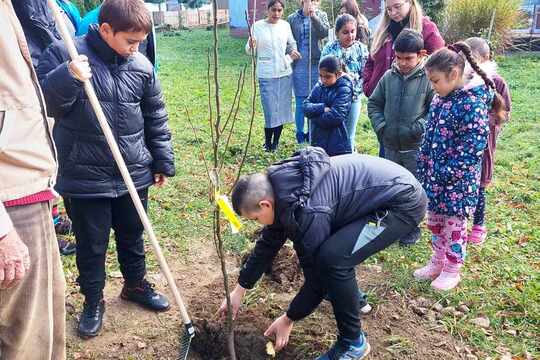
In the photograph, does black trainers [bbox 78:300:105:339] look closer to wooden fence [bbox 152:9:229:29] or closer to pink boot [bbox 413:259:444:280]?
pink boot [bbox 413:259:444:280]

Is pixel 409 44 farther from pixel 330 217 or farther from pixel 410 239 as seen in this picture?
pixel 330 217

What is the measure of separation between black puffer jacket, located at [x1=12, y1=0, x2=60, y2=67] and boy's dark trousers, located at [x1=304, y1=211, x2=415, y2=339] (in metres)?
2.02

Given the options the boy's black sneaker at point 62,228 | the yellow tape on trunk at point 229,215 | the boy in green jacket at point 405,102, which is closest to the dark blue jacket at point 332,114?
the boy in green jacket at point 405,102

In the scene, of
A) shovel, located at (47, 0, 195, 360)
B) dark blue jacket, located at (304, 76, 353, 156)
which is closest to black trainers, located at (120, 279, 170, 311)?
shovel, located at (47, 0, 195, 360)

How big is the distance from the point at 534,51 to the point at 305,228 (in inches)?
550

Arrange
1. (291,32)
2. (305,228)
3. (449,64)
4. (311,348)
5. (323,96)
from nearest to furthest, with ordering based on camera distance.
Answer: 1. (305,228)
2. (311,348)
3. (449,64)
4. (323,96)
5. (291,32)

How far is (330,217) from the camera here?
95.0 inches

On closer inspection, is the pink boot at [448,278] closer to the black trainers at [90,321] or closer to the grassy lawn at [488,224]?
the grassy lawn at [488,224]

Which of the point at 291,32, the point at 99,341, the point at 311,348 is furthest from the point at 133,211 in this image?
the point at 291,32

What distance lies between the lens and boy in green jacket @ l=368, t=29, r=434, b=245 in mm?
3682

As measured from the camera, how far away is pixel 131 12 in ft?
7.92

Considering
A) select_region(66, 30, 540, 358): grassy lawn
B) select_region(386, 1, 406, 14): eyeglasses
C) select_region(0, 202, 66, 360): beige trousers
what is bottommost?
select_region(66, 30, 540, 358): grassy lawn

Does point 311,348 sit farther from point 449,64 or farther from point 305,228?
point 449,64

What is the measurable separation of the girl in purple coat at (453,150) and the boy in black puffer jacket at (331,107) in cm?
115
